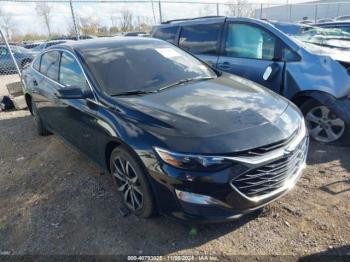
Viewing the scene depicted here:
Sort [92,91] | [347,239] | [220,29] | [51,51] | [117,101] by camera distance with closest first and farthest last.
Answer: [347,239], [117,101], [92,91], [51,51], [220,29]

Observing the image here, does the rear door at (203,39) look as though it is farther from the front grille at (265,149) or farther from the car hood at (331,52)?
the front grille at (265,149)

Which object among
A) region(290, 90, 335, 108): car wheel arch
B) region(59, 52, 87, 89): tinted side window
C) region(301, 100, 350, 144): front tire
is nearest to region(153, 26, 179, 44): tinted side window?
region(59, 52, 87, 89): tinted side window

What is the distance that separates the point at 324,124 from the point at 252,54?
1.52 meters

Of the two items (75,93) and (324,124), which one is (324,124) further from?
(75,93)

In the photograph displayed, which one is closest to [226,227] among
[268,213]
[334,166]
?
[268,213]

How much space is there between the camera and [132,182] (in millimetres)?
3035

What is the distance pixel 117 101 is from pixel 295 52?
275 cm

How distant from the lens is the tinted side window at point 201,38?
5535 mm

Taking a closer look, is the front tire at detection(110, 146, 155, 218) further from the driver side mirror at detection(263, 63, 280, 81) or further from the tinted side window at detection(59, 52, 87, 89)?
the driver side mirror at detection(263, 63, 280, 81)

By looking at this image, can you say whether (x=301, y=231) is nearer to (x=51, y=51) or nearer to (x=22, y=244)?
(x=22, y=244)

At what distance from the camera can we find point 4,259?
2857 mm

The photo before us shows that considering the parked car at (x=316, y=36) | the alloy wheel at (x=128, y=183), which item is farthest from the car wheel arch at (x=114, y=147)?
the parked car at (x=316, y=36)

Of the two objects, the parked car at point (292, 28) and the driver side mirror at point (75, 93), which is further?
the parked car at point (292, 28)

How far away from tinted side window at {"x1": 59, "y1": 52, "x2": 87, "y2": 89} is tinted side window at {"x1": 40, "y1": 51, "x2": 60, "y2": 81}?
0.25 meters
